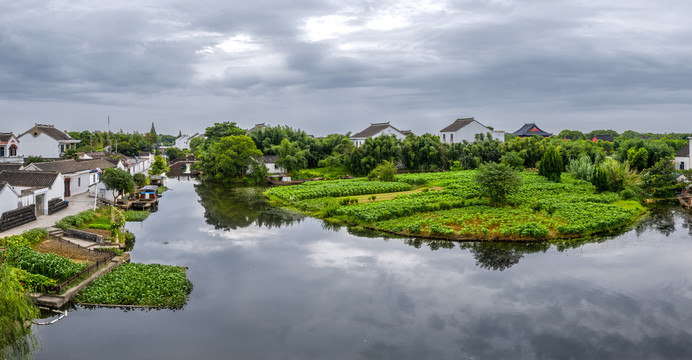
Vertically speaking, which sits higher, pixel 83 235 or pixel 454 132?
pixel 454 132

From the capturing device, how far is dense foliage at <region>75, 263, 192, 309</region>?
44.5 feet

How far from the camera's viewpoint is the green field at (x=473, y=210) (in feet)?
72.5

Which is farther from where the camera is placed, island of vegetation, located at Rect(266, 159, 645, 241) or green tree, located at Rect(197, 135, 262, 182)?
green tree, located at Rect(197, 135, 262, 182)

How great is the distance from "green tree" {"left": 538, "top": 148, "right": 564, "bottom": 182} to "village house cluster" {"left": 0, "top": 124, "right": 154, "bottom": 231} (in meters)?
33.2

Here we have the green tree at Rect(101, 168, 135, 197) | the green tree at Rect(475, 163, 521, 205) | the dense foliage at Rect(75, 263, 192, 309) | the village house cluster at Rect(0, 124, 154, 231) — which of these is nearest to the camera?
the dense foliage at Rect(75, 263, 192, 309)

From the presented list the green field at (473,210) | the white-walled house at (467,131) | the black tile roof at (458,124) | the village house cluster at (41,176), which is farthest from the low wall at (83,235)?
the black tile roof at (458,124)

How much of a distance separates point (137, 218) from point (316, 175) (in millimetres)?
25958

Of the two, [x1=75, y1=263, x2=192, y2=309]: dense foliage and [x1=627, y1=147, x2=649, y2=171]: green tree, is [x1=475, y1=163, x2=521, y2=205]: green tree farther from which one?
[x1=627, y1=147, x2=649, y2=171]: green tree

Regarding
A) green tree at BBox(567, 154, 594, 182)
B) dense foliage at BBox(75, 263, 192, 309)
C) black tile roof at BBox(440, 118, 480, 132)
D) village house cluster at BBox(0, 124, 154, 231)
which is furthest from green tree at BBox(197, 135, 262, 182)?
dense foliage at BBox(75, 263, 192, 309)

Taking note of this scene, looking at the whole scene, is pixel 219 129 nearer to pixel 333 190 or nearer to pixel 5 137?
pixel 5 137

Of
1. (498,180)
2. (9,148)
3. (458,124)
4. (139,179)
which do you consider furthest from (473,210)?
(458,124)

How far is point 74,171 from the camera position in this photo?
31.2 m

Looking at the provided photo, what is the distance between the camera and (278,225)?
83.3 feet

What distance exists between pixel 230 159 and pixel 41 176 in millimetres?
23314
